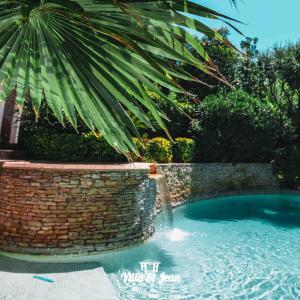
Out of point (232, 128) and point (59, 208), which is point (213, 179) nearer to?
point (232, 128)

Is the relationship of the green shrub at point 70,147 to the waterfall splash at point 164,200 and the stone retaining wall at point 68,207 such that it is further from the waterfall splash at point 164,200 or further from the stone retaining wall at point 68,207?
the stone retaining wall at point 68,207

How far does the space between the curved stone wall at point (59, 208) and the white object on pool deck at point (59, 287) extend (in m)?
1.48

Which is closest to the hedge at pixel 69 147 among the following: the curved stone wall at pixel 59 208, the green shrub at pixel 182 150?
the curved stone wall at pixel 59 208

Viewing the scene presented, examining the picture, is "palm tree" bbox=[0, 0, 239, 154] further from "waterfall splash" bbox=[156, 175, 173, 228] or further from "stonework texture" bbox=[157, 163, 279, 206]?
"stonework texture" bbox=[157, 163, 279, 206]

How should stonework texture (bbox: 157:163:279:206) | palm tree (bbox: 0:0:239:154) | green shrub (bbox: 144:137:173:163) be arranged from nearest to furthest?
palm tree (bbox: 0:0:239:154) → green shrub (bbox: 144:137:173:163) → stonework texture (bbox: 157:163:279:206)

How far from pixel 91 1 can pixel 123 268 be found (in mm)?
5902

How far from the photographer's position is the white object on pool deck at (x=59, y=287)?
4.79 m

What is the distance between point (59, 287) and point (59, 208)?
235cm

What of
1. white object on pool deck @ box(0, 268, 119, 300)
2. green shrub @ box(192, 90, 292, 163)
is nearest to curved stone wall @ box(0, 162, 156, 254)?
white object on pool deck @ box(0, 268, 119, 300)

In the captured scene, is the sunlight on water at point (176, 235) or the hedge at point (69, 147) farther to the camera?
the hedge at point (69, 147)

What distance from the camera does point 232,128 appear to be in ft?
61.3

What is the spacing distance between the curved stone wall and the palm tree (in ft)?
16.8

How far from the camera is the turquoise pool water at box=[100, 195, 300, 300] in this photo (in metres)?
6.20

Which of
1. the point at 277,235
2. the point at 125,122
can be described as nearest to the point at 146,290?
the point at 125,122
